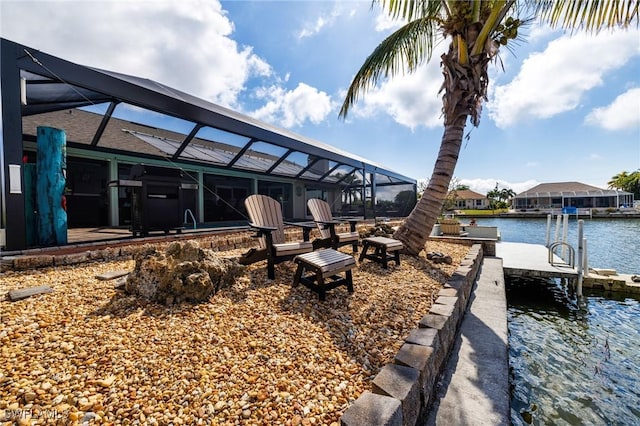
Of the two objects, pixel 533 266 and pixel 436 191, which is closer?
pixel 436 191

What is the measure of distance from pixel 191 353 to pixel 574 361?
11.6ft

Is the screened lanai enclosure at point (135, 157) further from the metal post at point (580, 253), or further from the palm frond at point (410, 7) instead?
the metal post at point (580, 253)

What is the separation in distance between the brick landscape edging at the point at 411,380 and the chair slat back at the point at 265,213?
224 centimetres

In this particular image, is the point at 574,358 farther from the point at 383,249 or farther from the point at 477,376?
the point at 383,249

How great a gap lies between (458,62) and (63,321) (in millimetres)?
5793

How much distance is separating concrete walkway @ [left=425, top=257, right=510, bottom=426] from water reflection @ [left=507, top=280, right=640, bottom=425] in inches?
13.2

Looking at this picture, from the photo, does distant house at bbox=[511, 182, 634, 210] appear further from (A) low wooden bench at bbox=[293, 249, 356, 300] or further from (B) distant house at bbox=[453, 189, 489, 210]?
(A) low wooden bench at bbox=[293, 249, 356, 300]

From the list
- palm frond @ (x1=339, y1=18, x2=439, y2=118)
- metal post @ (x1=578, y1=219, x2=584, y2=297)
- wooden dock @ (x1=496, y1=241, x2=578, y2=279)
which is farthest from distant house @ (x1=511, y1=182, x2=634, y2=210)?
palm frond @ (x1=339, y1=18, x2=439, y2=118)

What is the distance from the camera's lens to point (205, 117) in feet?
16.6

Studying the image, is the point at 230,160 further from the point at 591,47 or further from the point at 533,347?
the point at 591,47

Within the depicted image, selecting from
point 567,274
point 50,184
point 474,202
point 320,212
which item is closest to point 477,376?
point 320,212

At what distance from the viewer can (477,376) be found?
70.9 inches

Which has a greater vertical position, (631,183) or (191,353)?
(631,183)

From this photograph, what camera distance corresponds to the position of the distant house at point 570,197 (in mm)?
34344
